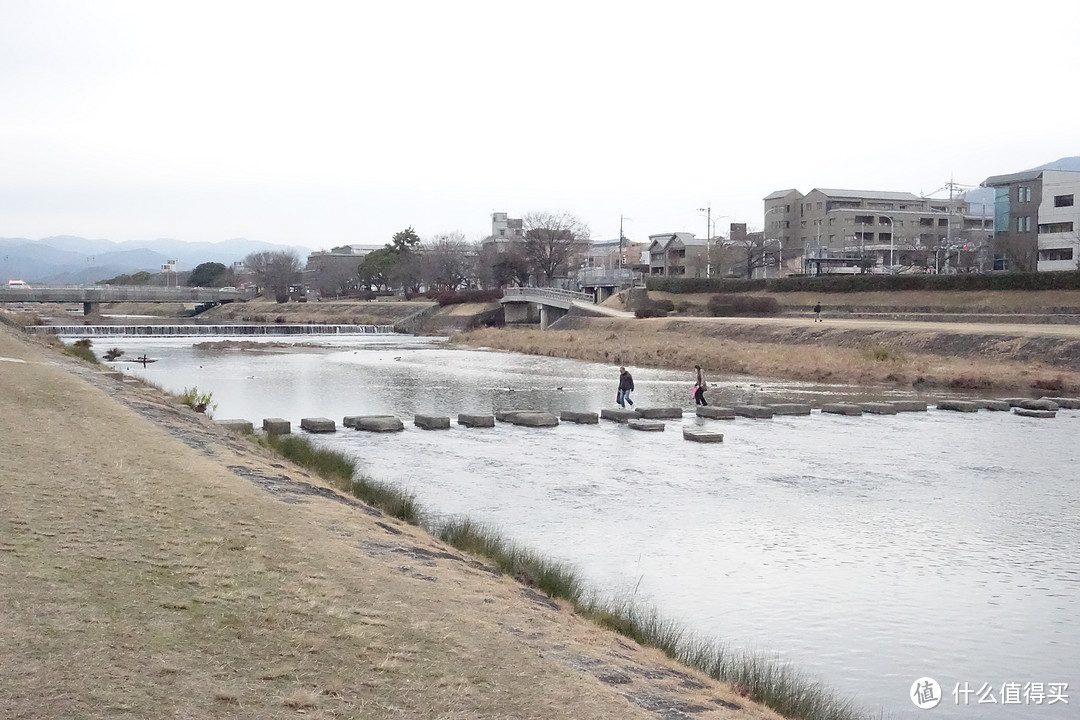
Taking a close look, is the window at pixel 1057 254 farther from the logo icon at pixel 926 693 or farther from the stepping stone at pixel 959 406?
the logo icon at pixel 926 693

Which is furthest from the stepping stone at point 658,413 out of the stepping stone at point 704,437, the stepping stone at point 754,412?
the stepping stone at point 704,437

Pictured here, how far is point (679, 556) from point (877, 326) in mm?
41547

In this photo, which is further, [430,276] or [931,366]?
[430,276]

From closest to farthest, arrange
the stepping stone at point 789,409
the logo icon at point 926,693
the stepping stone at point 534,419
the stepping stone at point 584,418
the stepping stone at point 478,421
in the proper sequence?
the logo icon at point 926,693
the stepping stone at point 478,421
the stepping stone at point 534,419
the stepping stone at point 584,418
the stepping stone at point 789,409

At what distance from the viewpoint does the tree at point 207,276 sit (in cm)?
17388

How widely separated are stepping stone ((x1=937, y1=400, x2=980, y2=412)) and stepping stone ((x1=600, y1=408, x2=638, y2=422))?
34.3ft

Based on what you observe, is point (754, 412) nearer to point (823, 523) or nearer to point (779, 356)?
point (823, 523)

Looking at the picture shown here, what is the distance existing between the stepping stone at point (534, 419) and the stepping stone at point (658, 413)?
2804 millimetres

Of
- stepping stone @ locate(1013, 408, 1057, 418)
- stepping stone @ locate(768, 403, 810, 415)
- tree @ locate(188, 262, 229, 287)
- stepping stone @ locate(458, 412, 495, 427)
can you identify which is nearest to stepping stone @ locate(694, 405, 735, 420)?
stepping stone @ locate(768, 403, 810, 415)

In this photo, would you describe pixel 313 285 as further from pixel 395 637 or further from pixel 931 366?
pixel 395 637

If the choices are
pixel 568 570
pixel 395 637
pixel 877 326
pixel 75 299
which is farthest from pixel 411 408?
pixel 75 299

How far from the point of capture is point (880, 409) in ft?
101

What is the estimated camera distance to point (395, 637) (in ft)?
24.3

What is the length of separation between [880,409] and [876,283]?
40258 mm
